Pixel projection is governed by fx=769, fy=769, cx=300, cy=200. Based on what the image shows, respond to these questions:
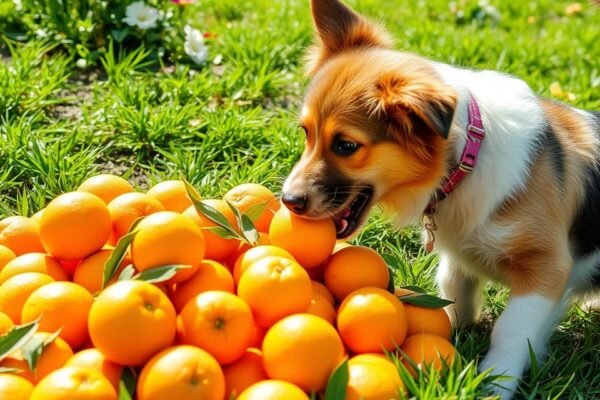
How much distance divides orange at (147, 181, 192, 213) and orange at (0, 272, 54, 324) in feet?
2.23

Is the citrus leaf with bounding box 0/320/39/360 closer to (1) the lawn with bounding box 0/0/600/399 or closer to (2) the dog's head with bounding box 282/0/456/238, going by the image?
(2) the dog's head with bounding box 282/0/456/238

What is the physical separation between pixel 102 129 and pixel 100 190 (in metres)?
1.64

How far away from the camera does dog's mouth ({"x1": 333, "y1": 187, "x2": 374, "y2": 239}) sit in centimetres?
314

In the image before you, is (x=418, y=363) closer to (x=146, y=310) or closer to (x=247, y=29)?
(x=146, y=310)

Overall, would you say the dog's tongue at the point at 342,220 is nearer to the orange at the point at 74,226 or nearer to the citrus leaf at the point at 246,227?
the citrus leaf at the point at 246,227

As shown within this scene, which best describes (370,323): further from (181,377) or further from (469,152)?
(469,152)

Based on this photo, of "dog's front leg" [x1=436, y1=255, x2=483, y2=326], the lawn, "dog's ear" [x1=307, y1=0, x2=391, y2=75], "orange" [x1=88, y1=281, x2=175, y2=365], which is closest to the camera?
"orange" [x1=88, y1=281, x2=175, y2=365]

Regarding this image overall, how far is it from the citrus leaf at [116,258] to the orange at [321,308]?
67 cm

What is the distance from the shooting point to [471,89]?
3.28 metres

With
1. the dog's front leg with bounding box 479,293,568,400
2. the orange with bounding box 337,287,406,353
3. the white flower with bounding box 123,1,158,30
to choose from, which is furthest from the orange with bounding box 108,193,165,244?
the white flower with bounding box 123,1,158,30

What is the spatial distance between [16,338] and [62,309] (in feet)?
0.56

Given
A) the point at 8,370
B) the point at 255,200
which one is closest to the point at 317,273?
the point at 255,200

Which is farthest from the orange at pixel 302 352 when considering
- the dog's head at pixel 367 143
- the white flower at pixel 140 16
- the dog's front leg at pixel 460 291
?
the white flower at pixel 140 16

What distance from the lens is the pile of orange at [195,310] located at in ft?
7.73
